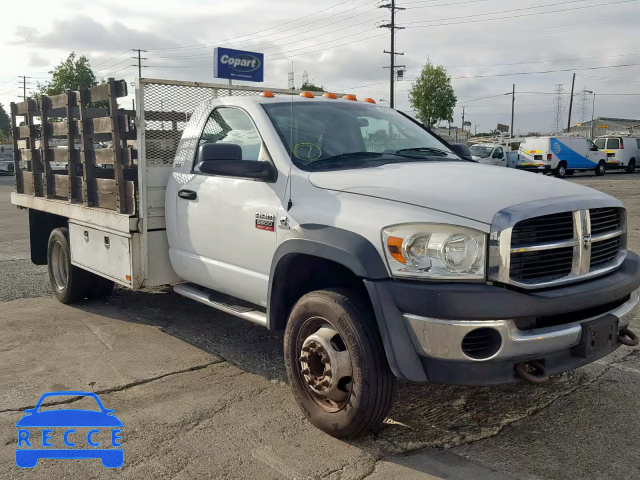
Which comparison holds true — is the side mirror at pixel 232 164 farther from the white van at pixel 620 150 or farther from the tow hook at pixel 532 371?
the white van at pixel 620 150

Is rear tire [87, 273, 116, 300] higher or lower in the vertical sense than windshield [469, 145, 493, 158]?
lower

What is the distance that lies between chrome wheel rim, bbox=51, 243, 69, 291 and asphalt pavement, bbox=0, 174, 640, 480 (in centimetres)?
85

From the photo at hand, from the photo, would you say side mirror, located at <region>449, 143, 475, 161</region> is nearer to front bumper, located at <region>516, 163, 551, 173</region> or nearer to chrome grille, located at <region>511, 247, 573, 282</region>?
chrome grille, located at <region>511, 247, 573, 282</region>

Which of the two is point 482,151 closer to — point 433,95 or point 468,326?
point 433,95

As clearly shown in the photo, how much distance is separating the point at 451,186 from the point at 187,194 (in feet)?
7.18

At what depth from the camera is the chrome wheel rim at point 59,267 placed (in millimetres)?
6527

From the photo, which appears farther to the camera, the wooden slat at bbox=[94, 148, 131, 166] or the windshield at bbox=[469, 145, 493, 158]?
the windshield at bbox=[469, 145, 493, 158]

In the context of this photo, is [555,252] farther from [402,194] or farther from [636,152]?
[636,152]

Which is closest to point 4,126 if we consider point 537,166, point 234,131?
point 537,166

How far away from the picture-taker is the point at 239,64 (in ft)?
39.8

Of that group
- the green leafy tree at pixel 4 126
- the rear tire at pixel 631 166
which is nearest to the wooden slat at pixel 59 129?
the rear tire at pixel 631 166

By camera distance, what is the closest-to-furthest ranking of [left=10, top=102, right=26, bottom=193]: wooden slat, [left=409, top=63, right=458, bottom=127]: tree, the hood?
the hood
[left=10, top=102, right=26, bottom=193]: wooden slat
[left=409, top=63, right=458, bottom=127]: tree

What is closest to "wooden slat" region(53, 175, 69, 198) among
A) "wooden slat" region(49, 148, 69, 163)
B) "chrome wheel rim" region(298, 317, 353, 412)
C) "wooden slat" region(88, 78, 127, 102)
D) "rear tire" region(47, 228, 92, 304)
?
"wooden slat" region(49, 148, 69, 163)

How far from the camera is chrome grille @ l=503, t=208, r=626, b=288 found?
3082 mm
